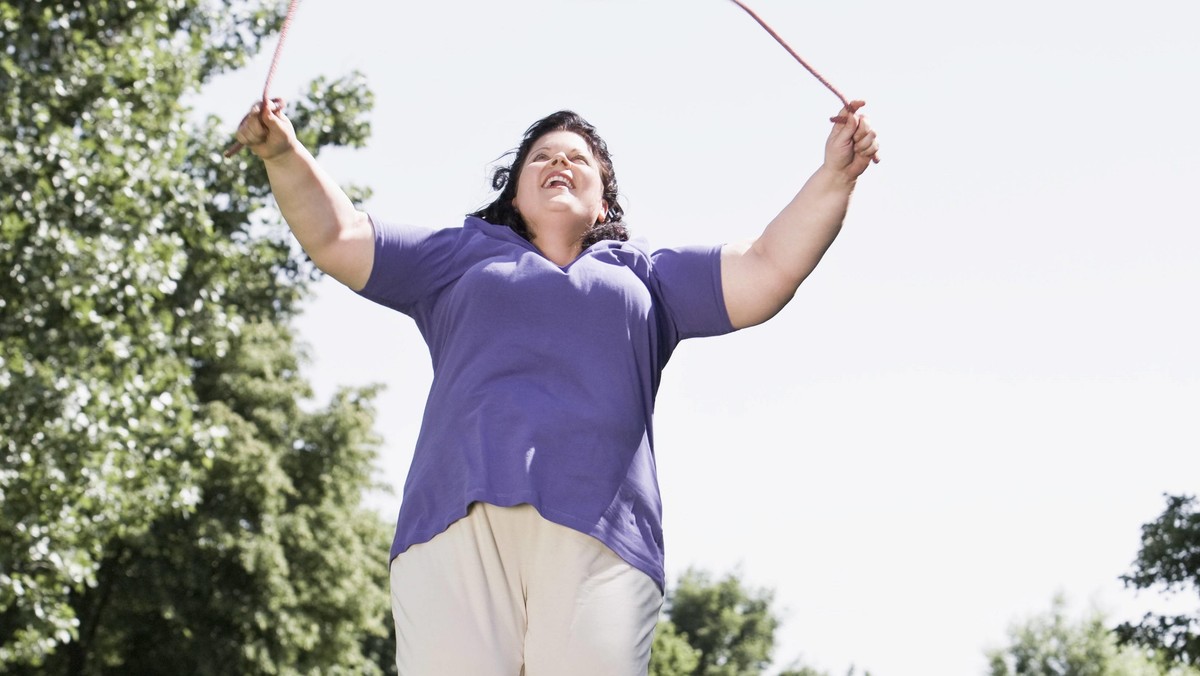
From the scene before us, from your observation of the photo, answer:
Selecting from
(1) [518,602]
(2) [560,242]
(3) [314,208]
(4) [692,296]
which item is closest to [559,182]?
(2) [560,242]

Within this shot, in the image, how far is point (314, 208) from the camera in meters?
2.97

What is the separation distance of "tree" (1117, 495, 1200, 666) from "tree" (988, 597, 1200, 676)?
41.4 meters

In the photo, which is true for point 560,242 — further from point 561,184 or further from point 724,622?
point 724,622

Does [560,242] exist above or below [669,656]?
below

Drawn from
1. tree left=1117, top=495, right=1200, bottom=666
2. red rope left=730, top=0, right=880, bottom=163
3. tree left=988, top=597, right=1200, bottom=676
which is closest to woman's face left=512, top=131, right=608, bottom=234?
red rope left=730, top=0, right=880, bottom=163

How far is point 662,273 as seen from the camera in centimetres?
310

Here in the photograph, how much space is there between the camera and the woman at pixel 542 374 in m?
2.62

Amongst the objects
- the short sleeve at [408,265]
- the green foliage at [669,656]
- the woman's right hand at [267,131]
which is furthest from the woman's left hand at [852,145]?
the green foliage at [669,656]

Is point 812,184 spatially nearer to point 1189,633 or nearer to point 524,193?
point 524,193

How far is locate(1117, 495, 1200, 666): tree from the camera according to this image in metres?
21.8

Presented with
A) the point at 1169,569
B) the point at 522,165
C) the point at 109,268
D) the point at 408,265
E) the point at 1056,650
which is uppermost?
the point at 1056,650

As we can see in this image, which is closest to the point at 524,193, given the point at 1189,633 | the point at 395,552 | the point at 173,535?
the point at 395,552

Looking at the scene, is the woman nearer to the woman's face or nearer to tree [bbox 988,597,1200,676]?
the woman's face

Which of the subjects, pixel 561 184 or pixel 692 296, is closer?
pixel 692 296
